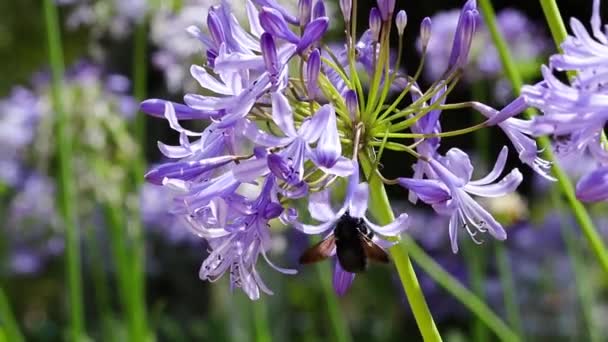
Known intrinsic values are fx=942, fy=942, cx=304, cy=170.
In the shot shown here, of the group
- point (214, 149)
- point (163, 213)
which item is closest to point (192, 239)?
point (163, 213)

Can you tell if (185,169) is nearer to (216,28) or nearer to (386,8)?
(216,28)

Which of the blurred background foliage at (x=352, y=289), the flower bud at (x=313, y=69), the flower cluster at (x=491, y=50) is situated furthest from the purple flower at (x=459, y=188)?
the flower cluster at (x=491, y=50)

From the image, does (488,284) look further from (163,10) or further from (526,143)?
(526,143)

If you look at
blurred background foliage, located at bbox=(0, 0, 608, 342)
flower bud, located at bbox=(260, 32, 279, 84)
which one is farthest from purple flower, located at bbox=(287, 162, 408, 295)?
blurred background foliage, located at bbox=(0, 0, 608, 342)

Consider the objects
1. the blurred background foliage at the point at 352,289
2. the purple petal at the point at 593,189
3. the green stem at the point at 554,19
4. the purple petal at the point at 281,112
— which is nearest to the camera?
the purple petal at the point at 593,189

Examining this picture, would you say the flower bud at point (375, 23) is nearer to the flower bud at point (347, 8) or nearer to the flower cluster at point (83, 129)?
the flower bud at point (347, 8)

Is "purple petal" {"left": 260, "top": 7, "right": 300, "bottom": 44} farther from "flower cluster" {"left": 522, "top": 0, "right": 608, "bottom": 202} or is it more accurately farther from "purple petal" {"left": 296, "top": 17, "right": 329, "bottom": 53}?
"flower cluster" {"left": 522, "top": 0, "right": 608, "bottom": 202}
